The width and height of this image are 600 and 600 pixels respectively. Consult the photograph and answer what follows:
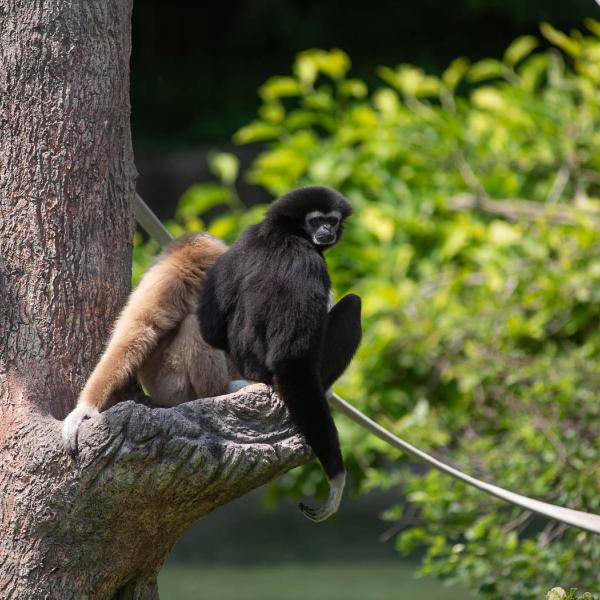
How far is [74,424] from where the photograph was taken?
319cm

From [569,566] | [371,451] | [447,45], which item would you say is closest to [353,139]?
[371,451]

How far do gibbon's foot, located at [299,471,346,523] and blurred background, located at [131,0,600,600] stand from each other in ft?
7.25

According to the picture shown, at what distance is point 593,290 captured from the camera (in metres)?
6.27

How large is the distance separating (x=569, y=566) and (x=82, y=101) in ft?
A: 11.6

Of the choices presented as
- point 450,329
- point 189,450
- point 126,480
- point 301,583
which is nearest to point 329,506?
point 189,450

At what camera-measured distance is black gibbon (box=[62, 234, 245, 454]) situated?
11.5 feet

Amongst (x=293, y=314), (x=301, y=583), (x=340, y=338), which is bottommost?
(x=301, y=583)

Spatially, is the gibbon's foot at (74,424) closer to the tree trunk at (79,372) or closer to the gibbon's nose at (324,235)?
the tree trunk at (79,372)

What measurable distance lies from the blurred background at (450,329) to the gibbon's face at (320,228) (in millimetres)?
2340

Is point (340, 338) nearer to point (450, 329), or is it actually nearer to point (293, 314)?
point (293, 314)

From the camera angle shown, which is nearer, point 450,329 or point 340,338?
point 340,338

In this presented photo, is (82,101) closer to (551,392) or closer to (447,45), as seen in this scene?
(551,392)

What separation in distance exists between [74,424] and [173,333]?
74cm

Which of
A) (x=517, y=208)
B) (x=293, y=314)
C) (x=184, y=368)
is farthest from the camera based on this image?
(x=517, y=208)
